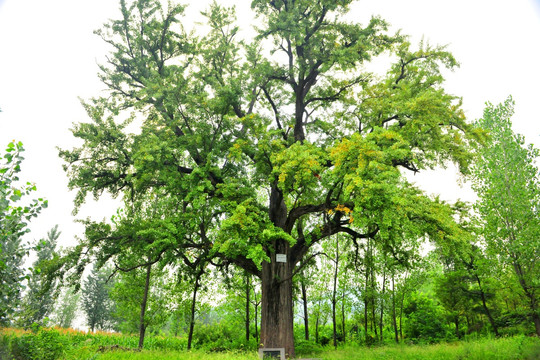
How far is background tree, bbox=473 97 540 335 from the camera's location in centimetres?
1342

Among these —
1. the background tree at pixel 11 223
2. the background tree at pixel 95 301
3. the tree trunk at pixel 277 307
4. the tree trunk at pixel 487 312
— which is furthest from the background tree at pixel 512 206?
the background tree at pixel 95 301

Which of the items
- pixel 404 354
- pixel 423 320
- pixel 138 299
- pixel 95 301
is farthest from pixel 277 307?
pixel 95 301

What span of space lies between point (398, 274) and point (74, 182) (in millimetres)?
18709

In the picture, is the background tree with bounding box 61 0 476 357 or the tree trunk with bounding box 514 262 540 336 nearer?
the background tree with bounding box 61 0 476 357

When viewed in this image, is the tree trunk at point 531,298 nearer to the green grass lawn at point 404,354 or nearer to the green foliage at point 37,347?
the green grass lawn at point 404,354

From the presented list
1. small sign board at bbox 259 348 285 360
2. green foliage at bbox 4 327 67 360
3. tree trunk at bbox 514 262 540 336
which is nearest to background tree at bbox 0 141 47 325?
green foliage at bbox 4 327 67 360

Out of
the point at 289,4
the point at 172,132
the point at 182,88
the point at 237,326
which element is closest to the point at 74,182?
the point at 172,132

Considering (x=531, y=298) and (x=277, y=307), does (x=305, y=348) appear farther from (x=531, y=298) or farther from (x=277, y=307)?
(x=531, y=298)

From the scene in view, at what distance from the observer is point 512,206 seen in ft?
46.5

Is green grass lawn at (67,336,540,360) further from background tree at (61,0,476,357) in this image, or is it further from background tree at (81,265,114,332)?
background tree at (81,265,114,332)

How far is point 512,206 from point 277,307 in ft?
36.5

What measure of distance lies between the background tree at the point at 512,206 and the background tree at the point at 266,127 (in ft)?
11.5

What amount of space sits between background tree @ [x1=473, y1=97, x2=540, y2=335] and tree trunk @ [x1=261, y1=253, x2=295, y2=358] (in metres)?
9.10

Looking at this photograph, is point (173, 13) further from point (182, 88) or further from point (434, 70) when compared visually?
point (434, 70)
